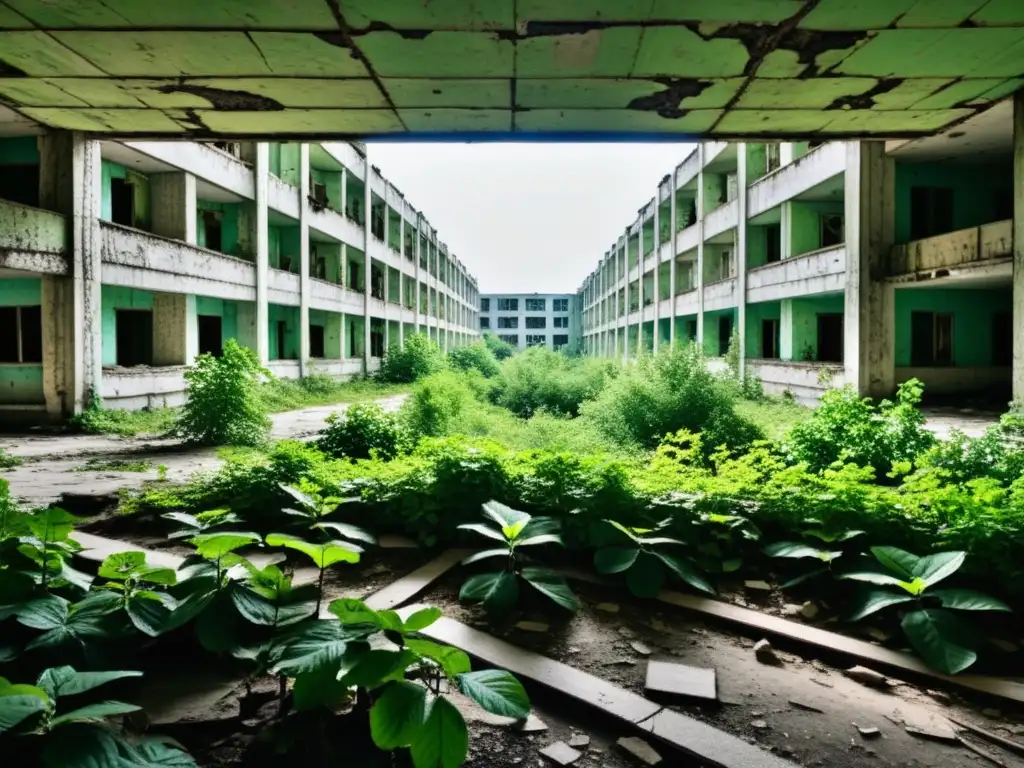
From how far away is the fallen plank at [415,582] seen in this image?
334 cm

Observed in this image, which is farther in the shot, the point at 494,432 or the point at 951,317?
the point at 951,317

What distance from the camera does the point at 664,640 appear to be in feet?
10.1

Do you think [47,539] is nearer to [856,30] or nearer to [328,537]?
[328,537]

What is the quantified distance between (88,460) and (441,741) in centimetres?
764

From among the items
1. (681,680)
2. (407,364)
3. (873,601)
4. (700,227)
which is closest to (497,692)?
(681,680)

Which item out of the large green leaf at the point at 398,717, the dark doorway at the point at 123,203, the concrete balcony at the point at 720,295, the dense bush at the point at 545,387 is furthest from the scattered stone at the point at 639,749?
the concrete balcony at the point at 720,295

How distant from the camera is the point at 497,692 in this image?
1.97 meters

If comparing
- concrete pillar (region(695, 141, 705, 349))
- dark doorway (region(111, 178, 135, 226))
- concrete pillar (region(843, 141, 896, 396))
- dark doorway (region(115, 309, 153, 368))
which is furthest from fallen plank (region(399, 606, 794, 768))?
concrete pillar (region(695, 141, 705, 349))

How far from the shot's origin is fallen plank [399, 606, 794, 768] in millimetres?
2146

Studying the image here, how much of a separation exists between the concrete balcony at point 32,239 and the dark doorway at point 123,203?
3.55m

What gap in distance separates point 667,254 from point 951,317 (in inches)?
520

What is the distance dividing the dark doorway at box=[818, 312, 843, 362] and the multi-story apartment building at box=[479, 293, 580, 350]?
53.8 metres

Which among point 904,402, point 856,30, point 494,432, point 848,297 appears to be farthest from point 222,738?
point 848,297

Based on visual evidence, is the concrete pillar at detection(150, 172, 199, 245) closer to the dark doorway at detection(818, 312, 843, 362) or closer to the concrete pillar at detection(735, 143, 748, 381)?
the concrete pillar at detection(735, 143, 748, 381)
